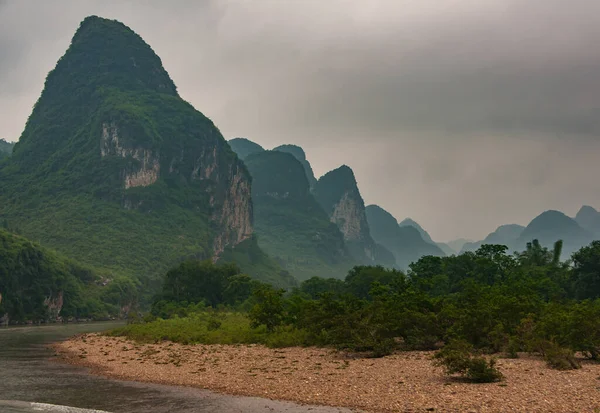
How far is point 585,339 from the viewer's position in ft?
79.2

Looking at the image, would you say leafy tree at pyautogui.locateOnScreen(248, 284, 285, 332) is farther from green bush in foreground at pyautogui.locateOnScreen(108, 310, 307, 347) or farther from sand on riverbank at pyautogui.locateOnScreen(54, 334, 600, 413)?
sand on riverbank at pyautogui.locateOnScreen(54, 334, 600, 413)

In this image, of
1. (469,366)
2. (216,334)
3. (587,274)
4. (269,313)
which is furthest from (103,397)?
(587,274)

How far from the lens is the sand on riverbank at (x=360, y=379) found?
54.3 feet

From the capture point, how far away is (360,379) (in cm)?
2161

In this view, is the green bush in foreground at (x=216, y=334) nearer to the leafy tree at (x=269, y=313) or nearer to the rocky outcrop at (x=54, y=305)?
the leafy tree at (x=269, y=313)

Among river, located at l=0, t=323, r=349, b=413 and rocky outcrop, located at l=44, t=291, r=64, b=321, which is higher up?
river, located at l=0, t=323, r=349, b=413

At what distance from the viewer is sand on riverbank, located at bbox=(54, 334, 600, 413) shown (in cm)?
1655

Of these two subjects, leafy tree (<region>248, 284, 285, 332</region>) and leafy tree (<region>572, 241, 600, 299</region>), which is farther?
leafy tree (<region>572, 241, 600, 299</region>)

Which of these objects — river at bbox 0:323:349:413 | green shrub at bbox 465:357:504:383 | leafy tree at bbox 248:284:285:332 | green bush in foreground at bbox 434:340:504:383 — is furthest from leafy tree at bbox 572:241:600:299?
river at bbox 0:323:349:413

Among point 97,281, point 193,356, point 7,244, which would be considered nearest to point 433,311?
point 193,356

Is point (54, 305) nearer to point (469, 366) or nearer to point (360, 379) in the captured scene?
point (360, 379)

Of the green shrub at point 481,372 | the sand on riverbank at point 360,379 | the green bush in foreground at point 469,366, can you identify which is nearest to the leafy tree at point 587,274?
the sand on riverbank at point 360,379

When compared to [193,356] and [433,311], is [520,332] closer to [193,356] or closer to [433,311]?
[433,311]

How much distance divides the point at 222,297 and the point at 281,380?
7337cm
